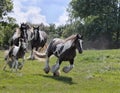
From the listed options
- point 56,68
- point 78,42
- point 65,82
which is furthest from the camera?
point 56,68

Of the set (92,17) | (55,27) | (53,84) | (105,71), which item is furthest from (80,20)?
(53,84)

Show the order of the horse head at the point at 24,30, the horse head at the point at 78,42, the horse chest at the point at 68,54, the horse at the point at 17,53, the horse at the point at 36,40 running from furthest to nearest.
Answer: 1. the horse at the point at 36,40
2. the horse head at the point at 24,30
3. the horse at the point at 17,53
4. the horse chest at the point at 68,54
5. the horse head at the point at 78,42

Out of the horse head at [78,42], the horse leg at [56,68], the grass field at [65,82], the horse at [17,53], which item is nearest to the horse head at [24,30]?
the grass field at [65,82]

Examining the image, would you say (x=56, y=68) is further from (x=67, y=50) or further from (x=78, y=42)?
(x=78, y=42)

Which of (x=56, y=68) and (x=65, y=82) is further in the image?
(x=56, y=68)

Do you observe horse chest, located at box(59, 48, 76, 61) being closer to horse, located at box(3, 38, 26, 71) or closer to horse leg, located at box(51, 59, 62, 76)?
horse leg, located at box(51, 59, 62, 76)

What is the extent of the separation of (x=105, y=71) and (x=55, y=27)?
444ft

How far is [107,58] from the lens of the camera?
122 feet

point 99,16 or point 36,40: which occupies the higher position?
point 99,16

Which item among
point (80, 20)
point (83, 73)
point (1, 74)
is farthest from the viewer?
point (80, 20)

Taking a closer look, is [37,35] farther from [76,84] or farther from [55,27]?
[55,27]

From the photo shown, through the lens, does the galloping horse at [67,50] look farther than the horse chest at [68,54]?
No

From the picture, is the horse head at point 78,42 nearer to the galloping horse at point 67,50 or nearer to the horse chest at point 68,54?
the galloping horse at point 67,50

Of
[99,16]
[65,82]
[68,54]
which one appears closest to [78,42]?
[68,54]
